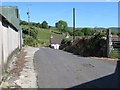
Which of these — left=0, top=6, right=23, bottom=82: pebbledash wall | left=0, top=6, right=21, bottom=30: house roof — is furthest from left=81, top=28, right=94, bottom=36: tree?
left=0, top=6, right=23, bottom=82: pebbledash wall

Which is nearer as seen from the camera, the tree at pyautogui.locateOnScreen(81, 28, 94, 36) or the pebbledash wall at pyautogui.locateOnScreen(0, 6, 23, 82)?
the pebbledash wall at pyautogui.locateOnScreen(0, 6, 23, 82)

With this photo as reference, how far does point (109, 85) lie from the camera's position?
11.1 m

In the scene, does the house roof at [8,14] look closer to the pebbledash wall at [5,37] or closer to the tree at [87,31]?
the pebbledash wall at [5,37]

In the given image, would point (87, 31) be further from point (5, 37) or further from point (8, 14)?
point (5, 37)

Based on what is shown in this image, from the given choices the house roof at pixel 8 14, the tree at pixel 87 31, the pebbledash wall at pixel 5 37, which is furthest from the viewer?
the tree at pixel 87 31

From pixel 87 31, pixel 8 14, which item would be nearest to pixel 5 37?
pixel 8 14

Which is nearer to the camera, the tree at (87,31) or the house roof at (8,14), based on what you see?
the house roof at (8,14)

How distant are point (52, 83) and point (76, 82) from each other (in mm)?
916

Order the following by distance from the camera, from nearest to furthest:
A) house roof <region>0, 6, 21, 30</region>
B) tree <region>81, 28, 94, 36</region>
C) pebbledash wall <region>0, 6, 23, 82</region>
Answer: pebbledash wall <region>0, 6, 23, 82</region> < house roof <region>0, 6, 21, 30</region> < tree <region>81, 28, 94, 36</region>

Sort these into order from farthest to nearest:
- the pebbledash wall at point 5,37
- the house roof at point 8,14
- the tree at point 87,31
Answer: the tree at point 87,31 < the house roof at point 8,14 < the pebbledash wall at point 5,37

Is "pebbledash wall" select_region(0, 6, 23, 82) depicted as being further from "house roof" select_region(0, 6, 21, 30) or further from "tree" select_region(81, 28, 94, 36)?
"tree" select_region(81, 28, 94, 36)

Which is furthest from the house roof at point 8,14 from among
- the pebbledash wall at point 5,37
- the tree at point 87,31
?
the tree at point 87,31

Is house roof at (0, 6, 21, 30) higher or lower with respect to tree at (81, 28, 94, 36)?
higher

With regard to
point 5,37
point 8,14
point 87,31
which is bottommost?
point 87,31
